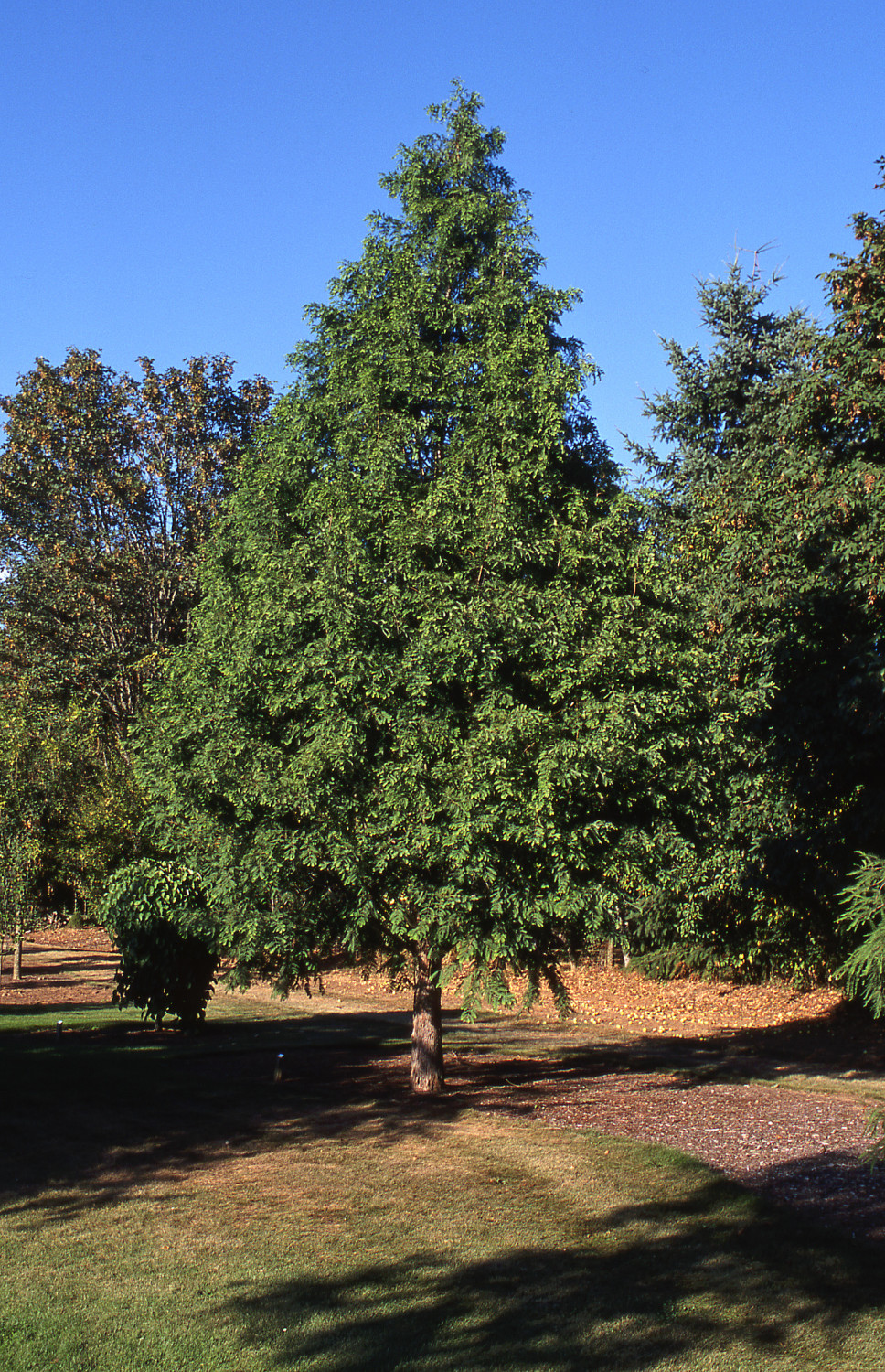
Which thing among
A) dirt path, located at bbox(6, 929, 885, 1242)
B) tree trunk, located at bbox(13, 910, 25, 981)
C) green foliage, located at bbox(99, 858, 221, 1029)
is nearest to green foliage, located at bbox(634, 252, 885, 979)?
dirt path, located at bbox(6, 929, 885, 1242)

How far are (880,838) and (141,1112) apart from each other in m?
11.5

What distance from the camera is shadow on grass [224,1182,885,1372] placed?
6301 millimetres

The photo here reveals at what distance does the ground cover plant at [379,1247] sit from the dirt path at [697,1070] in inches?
24.6

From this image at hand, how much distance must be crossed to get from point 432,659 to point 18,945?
1968 centimetres

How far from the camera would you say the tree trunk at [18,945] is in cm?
2198

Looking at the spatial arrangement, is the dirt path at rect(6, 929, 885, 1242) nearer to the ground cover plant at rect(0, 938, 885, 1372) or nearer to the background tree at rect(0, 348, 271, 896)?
the ground cover plant at rect(0, 938, 885, 1372)

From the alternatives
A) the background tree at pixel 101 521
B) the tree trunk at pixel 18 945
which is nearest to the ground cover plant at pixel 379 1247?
the tree trunk at pixel 18 945

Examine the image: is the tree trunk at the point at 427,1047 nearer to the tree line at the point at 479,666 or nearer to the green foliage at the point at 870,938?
the tree line at the point at 479,666

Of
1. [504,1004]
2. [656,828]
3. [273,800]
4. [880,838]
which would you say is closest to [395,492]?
[273,800]

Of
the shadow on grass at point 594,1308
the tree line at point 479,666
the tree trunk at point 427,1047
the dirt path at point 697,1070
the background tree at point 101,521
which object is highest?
the background tree at point 101,521

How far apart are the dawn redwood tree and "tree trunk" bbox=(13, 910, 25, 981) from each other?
405 inches

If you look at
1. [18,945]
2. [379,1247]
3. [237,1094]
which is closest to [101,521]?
[18,945]

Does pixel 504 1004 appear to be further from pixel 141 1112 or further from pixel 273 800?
pixel 141 1112

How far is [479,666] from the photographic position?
11.4 metres
